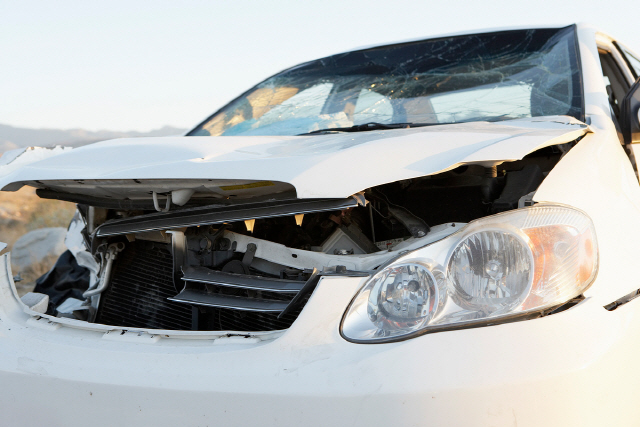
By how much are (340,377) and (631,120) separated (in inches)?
57.0

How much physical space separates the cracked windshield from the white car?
6 centimetres

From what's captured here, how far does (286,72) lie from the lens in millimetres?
3150

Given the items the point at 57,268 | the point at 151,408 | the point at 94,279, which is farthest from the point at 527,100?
the point at 57,268

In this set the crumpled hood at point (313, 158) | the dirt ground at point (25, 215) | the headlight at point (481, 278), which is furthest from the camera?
the dirt ground at point (25, 215)

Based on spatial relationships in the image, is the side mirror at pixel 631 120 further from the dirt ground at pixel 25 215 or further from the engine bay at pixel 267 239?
the dirt ground at pixel 25 215

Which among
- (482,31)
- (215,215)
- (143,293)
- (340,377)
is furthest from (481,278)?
(482,31)

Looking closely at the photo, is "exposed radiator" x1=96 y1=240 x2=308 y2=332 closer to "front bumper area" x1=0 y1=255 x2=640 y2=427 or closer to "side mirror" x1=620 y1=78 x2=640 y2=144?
"front bumper area" x1=0 y1=255 x2=640 y2=427

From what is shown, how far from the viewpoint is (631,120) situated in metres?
1.87

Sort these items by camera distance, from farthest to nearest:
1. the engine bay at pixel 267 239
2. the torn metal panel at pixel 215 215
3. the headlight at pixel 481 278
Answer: the engine bay at pixel 267 239 → the torn metal panel at pixel 215 215 → the headlight at pixel 481 278

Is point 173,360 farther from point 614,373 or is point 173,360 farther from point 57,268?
point 57,268

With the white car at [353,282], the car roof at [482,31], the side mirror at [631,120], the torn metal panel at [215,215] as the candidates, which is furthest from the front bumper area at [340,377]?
the car roof at [482,31]

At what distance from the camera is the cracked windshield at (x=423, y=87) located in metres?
2.16

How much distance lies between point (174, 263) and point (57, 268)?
6.40 ft

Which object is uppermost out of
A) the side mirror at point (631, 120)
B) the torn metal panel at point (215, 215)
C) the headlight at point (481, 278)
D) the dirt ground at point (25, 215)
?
the side mirror at point (631, 120)
